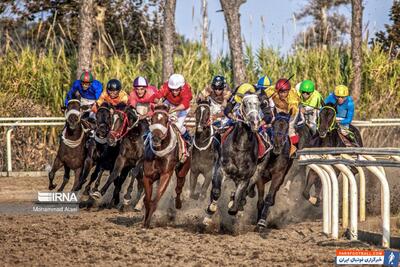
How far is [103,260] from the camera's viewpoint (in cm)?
1007

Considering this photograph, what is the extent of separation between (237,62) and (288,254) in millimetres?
13750

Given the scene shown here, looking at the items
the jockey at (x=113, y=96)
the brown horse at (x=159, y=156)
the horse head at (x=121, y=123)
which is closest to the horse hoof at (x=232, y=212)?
the brown horse at (x=159, y=156)

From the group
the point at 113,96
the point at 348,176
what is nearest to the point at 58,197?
the point at 113,96

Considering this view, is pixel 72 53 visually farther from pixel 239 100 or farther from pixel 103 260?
pixel 103 260

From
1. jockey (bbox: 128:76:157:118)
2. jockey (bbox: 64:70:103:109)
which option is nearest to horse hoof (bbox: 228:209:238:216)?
jockey (bbox: 128:76:157:118)

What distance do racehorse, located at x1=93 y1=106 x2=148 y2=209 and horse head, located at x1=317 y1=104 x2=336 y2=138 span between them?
2.64 meters

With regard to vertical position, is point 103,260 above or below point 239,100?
below

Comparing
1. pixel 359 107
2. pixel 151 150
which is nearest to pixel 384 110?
pixel 359 107

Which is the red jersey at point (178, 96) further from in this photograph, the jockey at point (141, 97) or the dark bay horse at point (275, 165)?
the dark bay horse at point (275, 165)

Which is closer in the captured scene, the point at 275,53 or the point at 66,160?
the point at 66,160

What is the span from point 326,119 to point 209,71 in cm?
1018

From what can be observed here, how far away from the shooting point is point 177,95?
14.5 meters

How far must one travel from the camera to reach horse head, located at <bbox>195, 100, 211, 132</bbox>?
44.8 feet

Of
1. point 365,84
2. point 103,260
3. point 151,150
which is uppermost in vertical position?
point 365,84
